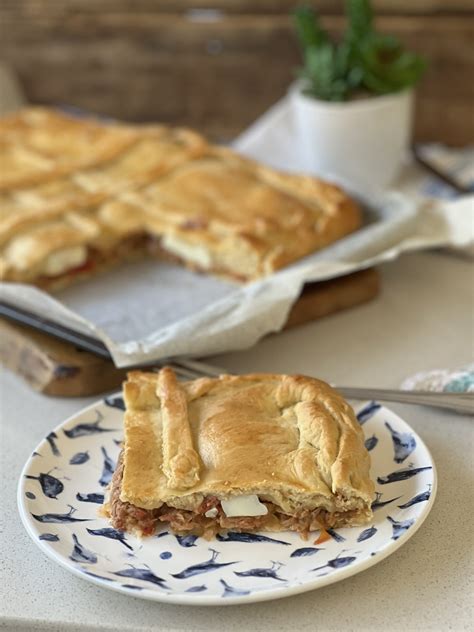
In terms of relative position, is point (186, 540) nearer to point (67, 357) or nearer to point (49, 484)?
point (49, 484)

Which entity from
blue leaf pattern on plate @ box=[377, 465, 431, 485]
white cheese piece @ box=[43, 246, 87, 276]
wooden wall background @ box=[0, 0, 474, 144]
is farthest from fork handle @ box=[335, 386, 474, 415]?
wooden wall background @ box=[0, 0, 474, 144]

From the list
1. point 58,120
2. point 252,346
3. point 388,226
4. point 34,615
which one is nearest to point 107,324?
point 252,346

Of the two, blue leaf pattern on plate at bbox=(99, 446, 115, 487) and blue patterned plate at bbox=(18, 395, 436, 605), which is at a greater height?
blue patterned plate at bbox=(18, 395, 436, 605)

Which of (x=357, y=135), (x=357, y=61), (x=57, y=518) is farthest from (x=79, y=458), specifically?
(x=357, y=61)

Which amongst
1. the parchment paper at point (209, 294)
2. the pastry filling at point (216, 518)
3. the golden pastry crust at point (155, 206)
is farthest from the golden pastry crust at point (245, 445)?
the golden pastry crust at point (155, 206)

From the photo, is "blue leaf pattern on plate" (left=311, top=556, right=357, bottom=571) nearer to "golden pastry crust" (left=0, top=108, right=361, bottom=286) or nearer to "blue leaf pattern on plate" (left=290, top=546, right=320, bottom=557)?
"blue leaf pattern on plate" (left=290, top=546, right=320, bottom=557)

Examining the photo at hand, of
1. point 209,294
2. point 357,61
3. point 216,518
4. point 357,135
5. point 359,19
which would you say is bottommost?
point 209,294

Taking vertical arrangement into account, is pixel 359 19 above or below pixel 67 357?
above

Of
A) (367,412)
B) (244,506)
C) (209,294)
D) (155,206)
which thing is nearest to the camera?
(244,506)

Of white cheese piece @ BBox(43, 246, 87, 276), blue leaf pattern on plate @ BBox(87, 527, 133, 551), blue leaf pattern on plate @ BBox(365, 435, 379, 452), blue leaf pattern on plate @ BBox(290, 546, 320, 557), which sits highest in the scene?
blue leaf pattern on plate @ BBox(365, 435, 379, 452)
